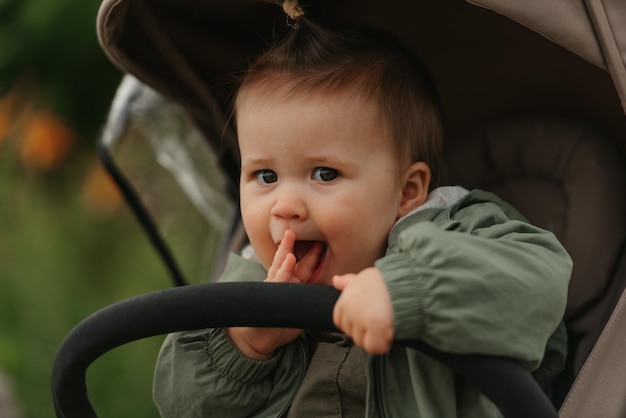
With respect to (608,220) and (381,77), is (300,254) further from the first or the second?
(608,220)

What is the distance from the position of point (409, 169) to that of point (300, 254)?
237mm

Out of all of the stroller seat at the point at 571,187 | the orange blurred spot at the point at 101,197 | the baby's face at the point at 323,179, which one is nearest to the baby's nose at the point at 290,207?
the baby's face at the point at 323,179

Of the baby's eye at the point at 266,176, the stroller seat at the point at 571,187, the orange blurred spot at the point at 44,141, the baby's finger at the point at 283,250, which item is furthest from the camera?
the orange blurred spot at the point at 44,141

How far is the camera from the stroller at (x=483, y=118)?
4.33 ft

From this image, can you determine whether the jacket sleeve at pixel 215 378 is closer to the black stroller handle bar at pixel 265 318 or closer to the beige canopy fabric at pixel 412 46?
the black stroller handle bar at pixel 265 318

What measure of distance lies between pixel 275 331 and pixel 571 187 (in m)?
0.62

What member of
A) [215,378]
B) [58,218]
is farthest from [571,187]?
[58,218]

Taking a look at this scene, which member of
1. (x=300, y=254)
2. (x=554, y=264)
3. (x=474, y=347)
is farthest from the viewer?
(x=300, y=254)

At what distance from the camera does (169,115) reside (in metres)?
2.35

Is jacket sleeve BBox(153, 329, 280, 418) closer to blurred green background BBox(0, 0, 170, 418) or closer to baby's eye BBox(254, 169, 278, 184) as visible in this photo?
baby's eye BBox(254, 169, 278, 184)

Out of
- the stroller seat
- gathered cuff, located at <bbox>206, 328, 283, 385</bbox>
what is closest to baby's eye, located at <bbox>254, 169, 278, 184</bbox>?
gathered cuff, located at <bbox>206, 328, 283, 385</bbox>

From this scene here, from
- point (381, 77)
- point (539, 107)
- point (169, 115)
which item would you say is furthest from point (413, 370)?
point (169, 115)

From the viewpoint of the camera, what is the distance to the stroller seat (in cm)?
166

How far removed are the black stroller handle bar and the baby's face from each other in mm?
290
